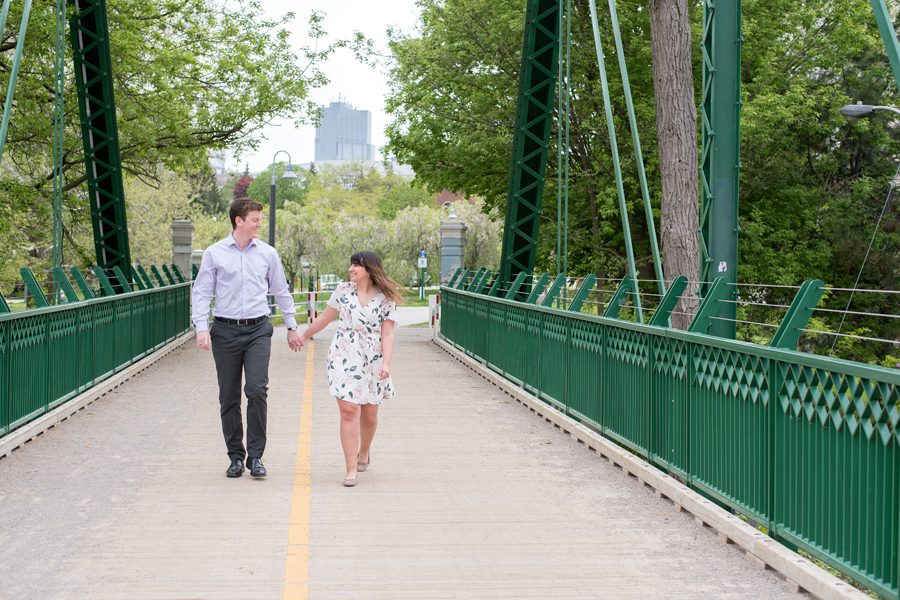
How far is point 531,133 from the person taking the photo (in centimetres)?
2064

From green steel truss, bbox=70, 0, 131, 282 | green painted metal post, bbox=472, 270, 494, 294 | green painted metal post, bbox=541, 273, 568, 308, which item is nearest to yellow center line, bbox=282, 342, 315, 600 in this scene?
green painted metal post, bbox=541, 273, 568, 308

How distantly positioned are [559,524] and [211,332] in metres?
3.17

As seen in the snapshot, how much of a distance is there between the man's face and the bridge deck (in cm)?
185

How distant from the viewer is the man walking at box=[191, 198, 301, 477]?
9328mm

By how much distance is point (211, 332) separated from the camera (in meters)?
9.39

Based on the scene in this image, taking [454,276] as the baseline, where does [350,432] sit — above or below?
below

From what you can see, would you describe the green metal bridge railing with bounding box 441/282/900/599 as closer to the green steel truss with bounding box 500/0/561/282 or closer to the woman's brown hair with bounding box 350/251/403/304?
the woman's brown hair with bounding box 350/251/403/304

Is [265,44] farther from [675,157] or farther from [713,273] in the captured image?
[713,273]

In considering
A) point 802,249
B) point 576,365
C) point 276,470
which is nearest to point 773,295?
point 802,249

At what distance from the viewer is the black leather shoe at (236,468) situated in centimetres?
944

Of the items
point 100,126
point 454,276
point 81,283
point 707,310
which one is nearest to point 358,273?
point 707,310

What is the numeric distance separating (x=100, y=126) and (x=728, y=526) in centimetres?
1764

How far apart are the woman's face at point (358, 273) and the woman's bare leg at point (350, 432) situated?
35.6 inches

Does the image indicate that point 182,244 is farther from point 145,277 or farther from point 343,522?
point 343,522
